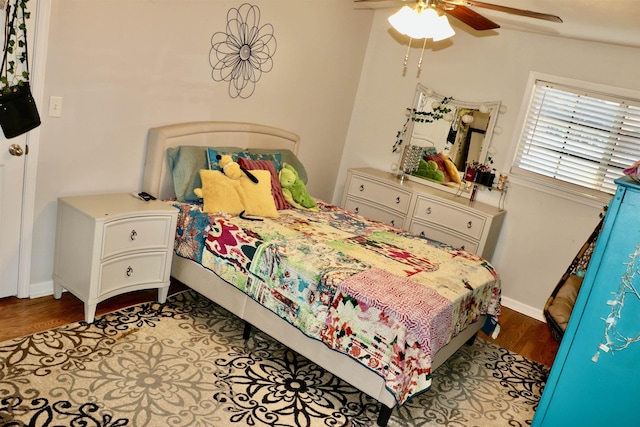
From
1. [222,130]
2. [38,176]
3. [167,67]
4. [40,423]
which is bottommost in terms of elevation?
[40,423]

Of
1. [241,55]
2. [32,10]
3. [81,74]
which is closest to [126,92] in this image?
[81,74]

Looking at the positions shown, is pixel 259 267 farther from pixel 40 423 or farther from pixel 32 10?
pixel 32 10

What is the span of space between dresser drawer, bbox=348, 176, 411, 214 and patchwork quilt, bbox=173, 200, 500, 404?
104cm

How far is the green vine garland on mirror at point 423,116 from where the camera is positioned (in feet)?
16.9

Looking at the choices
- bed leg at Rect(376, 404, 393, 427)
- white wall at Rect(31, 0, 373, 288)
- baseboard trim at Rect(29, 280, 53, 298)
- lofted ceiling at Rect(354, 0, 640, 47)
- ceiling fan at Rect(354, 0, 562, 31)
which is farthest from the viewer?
lofted ceiling at Rect(354, 0, 640, 47)

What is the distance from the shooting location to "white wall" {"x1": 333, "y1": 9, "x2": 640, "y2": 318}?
4484 millimetres

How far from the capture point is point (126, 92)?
3.52 metres

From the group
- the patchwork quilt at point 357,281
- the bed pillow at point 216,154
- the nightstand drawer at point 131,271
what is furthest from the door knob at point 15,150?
the bed pillow at point 216,154

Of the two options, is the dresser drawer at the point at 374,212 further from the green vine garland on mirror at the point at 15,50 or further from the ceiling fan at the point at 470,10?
the green vine garland on mirror at the point at 15,50

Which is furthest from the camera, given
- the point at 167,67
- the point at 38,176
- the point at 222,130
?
the point at 222,130

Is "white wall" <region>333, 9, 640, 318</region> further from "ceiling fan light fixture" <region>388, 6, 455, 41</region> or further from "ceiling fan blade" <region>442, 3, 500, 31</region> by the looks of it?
"ceiling fan light fixture" <region>388, 6, 455, 41</region>

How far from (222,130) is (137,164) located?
725 millimetres

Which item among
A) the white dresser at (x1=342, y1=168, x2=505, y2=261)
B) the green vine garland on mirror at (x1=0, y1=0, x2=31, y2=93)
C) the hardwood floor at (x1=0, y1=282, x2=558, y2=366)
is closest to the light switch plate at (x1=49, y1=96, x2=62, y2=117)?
the green vine garland on mirror at (x1=0, y1=0, x2=31, y2=93)

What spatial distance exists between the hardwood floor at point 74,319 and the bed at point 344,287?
1.17 ft
